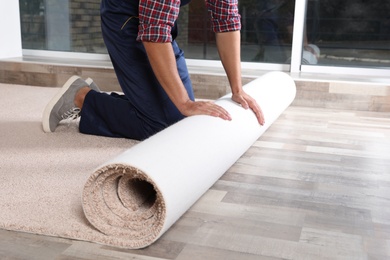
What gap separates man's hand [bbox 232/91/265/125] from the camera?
5.53 feet

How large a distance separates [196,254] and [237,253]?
3.4 inches

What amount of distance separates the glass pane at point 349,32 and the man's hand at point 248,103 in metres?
1.51

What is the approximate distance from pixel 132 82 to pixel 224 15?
0.42m

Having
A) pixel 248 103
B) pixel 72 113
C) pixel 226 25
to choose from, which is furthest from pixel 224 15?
pixel 72 113

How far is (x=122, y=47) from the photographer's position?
1799 mm

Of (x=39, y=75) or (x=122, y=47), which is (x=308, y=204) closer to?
(x=122, y=47)

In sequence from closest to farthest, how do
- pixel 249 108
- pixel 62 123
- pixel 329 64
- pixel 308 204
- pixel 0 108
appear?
pixel 308 204 < pixel 249 108 < pixel 62 123 < pixel 0 108 < pixel 329 64

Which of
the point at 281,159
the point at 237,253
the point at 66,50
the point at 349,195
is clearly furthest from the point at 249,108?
the point at 66,50

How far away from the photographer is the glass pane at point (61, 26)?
3.67 m

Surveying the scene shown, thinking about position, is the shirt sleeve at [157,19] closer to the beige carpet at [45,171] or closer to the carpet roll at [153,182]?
the carpet roll at [153,182]

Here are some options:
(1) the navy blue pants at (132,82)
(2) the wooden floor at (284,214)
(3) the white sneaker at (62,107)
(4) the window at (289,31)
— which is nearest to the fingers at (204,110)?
(2) the wooden floor at (284,214)

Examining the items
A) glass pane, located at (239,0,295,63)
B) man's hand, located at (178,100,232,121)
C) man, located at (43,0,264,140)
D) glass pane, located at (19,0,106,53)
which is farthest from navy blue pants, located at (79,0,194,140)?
glass pane, located at (19,0,106,53)

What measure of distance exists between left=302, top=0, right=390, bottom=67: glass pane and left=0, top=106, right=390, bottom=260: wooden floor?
129 centimetres

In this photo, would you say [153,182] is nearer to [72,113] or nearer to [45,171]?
[45,171]
